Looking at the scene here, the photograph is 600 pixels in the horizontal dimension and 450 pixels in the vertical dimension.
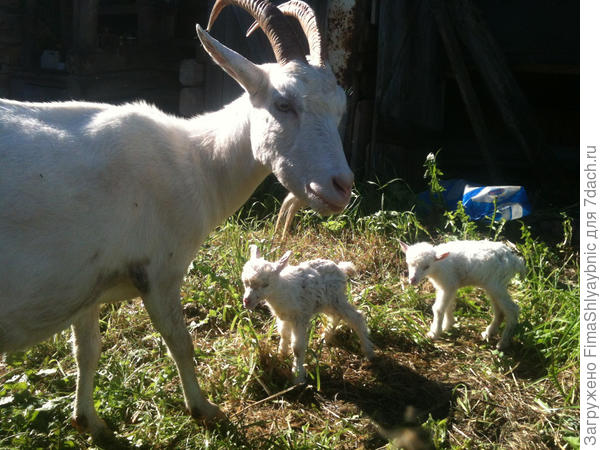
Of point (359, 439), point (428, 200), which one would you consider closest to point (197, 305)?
point (359, 439)

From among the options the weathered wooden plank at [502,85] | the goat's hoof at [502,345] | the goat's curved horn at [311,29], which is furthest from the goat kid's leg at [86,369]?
the weathered wooden plank at [502,85]

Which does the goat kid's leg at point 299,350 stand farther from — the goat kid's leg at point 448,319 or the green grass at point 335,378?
the goat kid's leg at point 448,319

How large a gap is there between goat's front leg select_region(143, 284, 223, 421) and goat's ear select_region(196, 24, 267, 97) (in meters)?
1.22

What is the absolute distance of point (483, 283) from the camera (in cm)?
405

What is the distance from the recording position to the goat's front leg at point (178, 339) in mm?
3137

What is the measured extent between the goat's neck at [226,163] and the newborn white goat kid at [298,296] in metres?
0.48

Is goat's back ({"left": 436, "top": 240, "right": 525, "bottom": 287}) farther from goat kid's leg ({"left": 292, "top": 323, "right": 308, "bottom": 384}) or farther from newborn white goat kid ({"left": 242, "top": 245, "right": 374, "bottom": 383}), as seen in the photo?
goat kid's leg ({"left": 292, "top": 323, "right": 308, "bottom": 384})

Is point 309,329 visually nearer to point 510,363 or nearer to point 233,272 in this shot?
point 233,272

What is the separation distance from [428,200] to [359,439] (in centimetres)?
351

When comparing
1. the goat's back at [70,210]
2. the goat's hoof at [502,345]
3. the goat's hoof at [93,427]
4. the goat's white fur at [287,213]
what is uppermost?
the goat's back at [70,210]

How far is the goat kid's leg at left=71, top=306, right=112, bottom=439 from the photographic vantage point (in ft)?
11.3

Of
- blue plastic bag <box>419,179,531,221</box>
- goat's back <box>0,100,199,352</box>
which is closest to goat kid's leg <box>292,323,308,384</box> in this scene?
goat's back <box>0,100,199,352</box>
